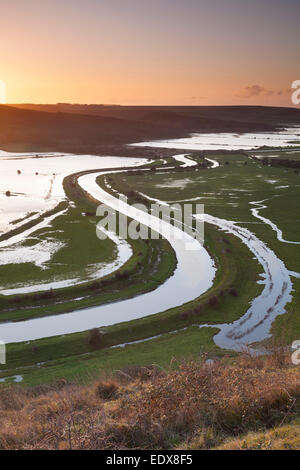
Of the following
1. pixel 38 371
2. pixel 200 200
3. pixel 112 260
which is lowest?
pixel 38 371

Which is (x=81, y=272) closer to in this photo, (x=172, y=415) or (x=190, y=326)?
(x=190, y=326)

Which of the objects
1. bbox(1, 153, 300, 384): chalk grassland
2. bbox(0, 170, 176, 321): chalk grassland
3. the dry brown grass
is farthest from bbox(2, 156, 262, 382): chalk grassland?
the dry brown grass

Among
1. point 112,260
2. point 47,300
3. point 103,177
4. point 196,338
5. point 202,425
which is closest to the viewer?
point 202,425

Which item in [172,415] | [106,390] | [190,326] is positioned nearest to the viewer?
[172,415]

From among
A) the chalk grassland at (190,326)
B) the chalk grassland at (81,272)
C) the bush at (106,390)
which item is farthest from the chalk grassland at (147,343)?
the bush at (106,390)

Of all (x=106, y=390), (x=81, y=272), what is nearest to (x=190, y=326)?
(x=81, y=272)

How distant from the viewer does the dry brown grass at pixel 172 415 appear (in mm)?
10758

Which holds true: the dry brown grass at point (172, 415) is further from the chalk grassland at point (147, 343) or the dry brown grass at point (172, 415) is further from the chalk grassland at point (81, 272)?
the chalk grassland at point (81, 272)

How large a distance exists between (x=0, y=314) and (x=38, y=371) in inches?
344

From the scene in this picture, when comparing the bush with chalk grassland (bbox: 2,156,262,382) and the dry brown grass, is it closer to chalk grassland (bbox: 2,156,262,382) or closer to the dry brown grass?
the dry brown grass

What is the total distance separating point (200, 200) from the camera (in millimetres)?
74312

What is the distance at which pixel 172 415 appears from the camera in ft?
37.8
